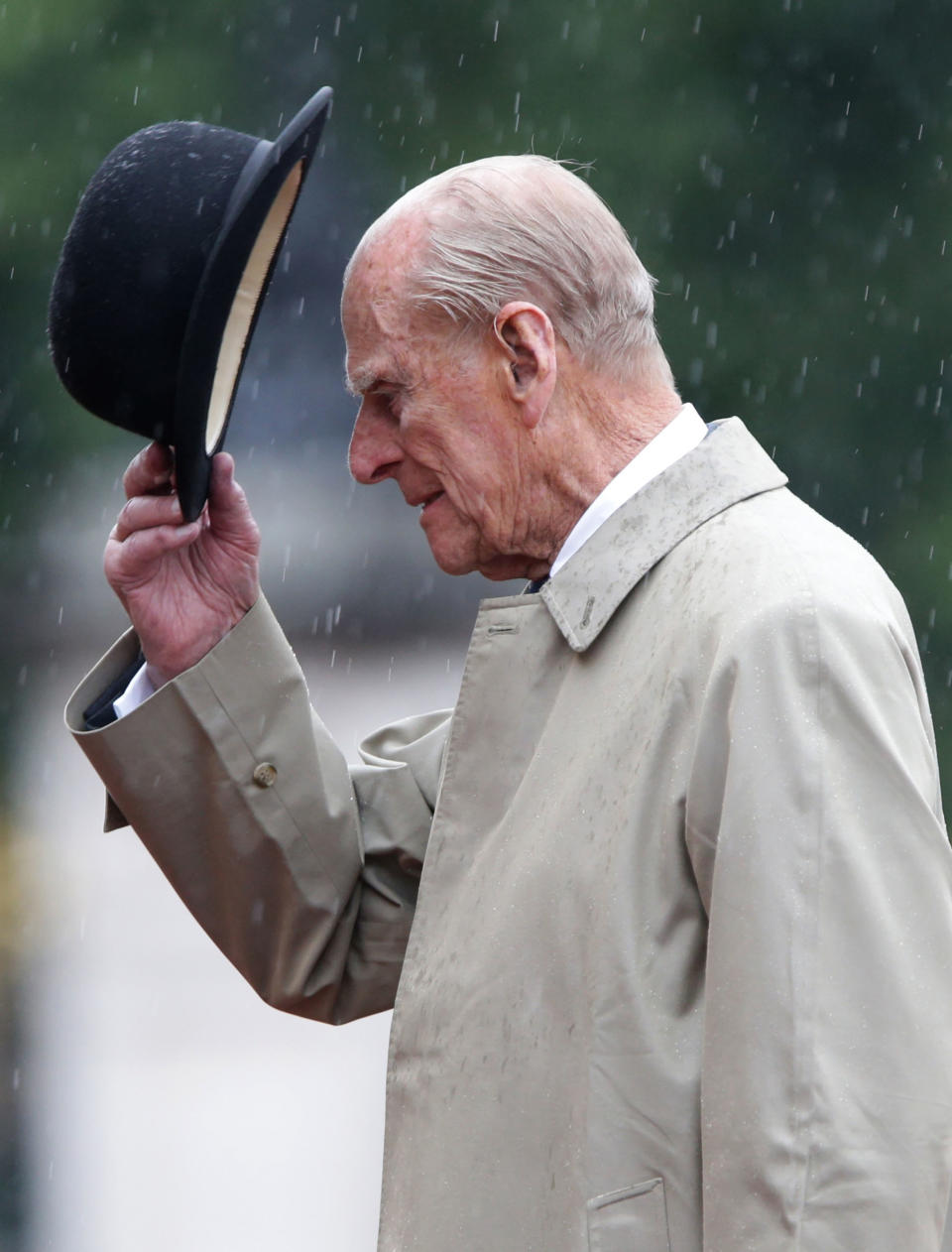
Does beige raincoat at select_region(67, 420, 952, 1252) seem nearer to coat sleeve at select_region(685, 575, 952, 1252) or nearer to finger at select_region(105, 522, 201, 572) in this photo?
coat sleeve at select_region(685, 575, 952, 1252)

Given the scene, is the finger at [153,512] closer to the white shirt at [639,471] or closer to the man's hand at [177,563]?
the man's hand at [177,563]

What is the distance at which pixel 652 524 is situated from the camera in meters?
1.90

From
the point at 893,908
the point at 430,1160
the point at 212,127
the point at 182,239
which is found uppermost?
the point at 212,127

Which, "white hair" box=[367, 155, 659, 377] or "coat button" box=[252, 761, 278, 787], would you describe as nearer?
"white hair" box=[367, 155, 659, 377]

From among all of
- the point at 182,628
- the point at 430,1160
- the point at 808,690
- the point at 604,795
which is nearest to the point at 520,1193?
the point at 430,1160

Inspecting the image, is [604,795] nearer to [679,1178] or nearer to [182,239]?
[679,1178]

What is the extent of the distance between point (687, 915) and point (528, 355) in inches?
27.3

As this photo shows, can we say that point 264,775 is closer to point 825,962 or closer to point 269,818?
point 269,818

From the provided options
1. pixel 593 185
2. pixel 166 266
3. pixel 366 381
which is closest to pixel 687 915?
pixel 366 381

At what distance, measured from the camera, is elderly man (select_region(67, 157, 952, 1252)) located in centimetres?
154

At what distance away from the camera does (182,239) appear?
1.95 meters

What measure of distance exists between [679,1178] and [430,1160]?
1.09ft

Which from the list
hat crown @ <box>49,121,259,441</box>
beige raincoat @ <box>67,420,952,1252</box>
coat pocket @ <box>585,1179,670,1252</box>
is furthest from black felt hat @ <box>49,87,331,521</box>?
coat pocket @ <box>585,1179,670,1252</box>

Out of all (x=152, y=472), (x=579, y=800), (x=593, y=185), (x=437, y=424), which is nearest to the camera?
(x=579, y=800)
